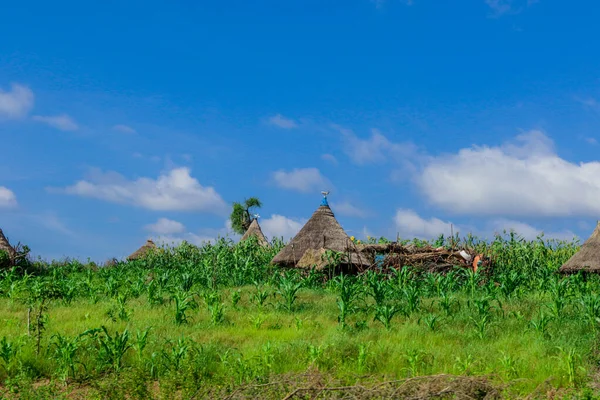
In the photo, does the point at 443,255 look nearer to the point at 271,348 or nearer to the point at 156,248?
the point at 271,348

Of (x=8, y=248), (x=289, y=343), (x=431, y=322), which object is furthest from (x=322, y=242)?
(x=8, y=248)

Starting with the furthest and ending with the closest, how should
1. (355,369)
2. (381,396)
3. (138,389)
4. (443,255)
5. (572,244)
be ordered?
(572,244), (443,255), (355,369), (138,389), (381,396)

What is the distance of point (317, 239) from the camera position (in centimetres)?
1939

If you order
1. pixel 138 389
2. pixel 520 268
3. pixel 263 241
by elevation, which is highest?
pixel 263 241

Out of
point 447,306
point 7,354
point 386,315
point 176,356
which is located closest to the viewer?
point 176,356

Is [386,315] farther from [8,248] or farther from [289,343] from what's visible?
[8,248]

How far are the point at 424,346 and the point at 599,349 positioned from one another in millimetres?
2427

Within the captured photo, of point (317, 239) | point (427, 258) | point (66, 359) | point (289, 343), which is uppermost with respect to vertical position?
point (317, 239)

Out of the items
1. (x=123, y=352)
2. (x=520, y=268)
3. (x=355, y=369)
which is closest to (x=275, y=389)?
(x=355, y=369)

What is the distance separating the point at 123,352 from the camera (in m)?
7.71

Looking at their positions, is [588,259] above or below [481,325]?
above

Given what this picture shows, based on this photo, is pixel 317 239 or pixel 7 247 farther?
pixel 7 247

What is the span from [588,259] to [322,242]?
28.2 ft

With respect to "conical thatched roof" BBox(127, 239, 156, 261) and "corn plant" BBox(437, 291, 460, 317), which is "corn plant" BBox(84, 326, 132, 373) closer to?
"corn plant" BBox(437, 291, 460, 317)
